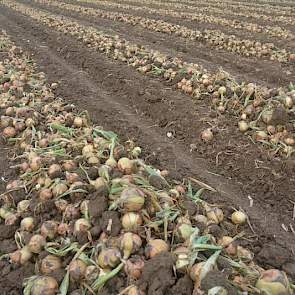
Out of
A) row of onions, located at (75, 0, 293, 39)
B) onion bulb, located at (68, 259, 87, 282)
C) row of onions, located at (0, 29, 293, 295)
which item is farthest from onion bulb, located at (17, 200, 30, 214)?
row of onions, located at (75, 0, 293, 39)

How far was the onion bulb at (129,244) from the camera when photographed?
2.37 meters

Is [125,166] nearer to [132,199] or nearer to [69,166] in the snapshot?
[69,166]

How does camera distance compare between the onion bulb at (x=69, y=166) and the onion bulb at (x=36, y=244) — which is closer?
the onion bulb at (x=36, y=244)

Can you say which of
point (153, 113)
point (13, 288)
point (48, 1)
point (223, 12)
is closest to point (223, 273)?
point (13, 288)

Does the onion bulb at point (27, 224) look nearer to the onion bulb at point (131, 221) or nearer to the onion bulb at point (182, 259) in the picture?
the onion bulb at point (131, 221)

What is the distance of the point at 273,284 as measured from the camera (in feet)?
6.91

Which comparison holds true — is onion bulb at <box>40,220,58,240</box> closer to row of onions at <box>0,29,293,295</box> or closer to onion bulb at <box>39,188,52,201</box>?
row of onions at <box>0,29,293,295</box>

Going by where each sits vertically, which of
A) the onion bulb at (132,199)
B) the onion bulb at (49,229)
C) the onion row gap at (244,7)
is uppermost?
the onion row gap at (244,7)

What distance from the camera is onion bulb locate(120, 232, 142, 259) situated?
2367mm

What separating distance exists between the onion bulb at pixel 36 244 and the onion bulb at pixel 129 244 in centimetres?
60

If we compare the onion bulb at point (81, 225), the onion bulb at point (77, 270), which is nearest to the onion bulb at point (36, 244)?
the onion bulb at point (81, 225)

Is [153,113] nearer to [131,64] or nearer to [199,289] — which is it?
[131,64]

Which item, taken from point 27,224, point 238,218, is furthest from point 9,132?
point 238,218

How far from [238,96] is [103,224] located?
333 cm
